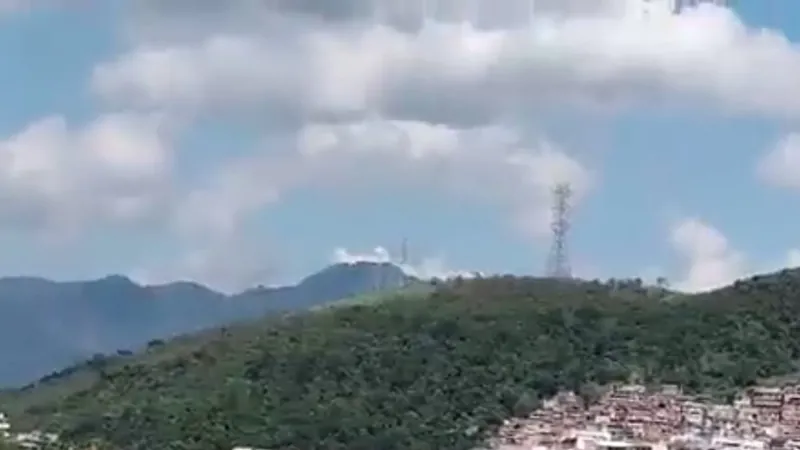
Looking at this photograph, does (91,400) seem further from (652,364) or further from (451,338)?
(652,364)

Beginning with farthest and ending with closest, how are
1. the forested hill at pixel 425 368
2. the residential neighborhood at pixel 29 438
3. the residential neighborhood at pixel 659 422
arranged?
the forested hill at pixel 425 368
the residential neighborhood at pixel 659 422
the residential neighborhood at pixel 29 438

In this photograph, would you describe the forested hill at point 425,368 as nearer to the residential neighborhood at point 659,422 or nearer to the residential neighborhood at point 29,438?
the residential neighborhood at point 659,422

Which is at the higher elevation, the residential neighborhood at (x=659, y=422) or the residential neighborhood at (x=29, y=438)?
the residential neighborhood at (x=659, y=422)

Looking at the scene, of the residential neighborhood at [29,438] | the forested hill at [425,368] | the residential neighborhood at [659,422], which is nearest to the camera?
the residential neighborhood at [29,438]

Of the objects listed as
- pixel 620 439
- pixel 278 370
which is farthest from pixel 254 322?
pixel 620 439

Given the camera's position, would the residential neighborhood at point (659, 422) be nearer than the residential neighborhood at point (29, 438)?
No

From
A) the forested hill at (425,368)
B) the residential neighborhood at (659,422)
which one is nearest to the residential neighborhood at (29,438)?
the forested hill at (425,368)
